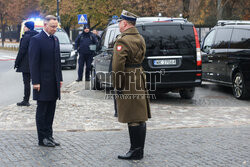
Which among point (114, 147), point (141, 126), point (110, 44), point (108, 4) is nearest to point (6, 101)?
point (110, 44)

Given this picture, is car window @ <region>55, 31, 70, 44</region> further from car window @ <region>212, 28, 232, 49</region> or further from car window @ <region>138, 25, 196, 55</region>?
car window @ <region>138, 25, 196, 55</region>

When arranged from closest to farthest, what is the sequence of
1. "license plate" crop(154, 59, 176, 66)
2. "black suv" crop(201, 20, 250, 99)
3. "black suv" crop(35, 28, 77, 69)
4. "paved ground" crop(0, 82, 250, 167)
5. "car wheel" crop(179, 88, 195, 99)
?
"paved ground" crop(0, 82, 250, 167), "license plate" crop(154, 59, 176, 66), "black suv" crop(201, 20, 250, 99), "car wheel" crop(179, 88, 195, 99), "black suv" crop(35, 28, 77, 69)

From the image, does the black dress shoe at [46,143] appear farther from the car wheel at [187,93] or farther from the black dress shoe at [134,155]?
the car wheel at [187,93]

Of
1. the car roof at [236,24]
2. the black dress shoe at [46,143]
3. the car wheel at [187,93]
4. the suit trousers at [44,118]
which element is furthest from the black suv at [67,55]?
the black dress shoe at [46,143]

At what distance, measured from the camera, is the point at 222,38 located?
13.2m

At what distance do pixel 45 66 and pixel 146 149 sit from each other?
199 centimetres

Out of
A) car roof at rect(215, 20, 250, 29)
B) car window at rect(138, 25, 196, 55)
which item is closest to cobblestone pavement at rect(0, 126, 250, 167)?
car window at rect(138, 25, 196, 55)

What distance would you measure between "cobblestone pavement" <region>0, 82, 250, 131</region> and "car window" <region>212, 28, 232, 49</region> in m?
2.79

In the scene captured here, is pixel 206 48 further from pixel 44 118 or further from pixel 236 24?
pixel 44 118

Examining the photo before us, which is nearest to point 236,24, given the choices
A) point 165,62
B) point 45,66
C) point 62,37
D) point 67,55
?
point 165,62

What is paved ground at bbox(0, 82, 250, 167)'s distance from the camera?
5879 millimetres

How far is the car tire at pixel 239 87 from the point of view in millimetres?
11911

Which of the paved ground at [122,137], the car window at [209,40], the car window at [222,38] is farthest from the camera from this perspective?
the car window at [209,40]

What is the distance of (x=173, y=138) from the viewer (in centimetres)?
723
